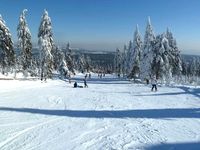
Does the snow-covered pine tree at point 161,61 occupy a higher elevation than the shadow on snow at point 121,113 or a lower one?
higher

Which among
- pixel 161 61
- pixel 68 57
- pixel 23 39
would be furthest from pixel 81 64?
pixel 23 39

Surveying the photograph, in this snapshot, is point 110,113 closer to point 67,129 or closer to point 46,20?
point 67,129

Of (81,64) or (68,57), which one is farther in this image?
(81,64)

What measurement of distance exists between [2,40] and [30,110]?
3406cm

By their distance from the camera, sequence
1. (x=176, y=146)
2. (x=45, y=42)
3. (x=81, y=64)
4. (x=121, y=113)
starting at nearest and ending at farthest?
(x=176, y=146) < (x=121, y=113) < (x=45, y=42) < (x=81, y=64)

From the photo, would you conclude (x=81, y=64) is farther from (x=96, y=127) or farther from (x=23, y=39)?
(x=96, y=127)

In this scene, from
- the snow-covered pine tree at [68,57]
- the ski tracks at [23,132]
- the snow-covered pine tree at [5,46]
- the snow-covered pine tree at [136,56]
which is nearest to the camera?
the ski tracks at [23,132]

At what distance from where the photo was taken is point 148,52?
65375 mm

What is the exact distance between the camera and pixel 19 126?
17.2 m

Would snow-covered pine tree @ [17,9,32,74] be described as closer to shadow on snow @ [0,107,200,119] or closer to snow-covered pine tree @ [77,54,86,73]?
shadow on snow @ [0,107,200,119]

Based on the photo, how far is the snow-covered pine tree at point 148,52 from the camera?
213 ft

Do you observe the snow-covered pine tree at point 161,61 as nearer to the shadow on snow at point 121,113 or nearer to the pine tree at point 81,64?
the shadow on snow at point 121,113

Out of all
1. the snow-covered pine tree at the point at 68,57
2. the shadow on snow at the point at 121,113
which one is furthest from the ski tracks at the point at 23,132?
the snow-covered pine tree at the point at 68,57

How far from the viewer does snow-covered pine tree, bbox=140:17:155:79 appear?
213ft
